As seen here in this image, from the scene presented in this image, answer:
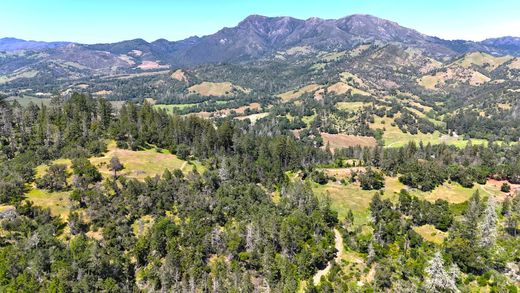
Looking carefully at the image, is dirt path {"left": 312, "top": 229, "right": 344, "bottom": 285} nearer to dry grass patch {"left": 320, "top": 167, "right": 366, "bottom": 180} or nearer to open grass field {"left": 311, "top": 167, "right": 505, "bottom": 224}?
open grass field {"left": 311, "top": 167, "right": 505, "bottom": 224}

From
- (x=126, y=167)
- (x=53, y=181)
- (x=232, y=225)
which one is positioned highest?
(x=126, y=167)

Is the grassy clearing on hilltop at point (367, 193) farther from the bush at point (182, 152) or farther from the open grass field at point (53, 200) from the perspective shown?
the open grass field at point (53, 200)

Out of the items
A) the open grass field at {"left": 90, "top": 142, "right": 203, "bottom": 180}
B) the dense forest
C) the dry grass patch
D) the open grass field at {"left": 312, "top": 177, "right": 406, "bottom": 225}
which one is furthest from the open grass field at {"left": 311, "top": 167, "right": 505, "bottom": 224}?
the open grass field at {"left": 90, "top": 142, "right": 203, "bottom": 180}

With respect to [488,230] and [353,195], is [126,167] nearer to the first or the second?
[353,195]

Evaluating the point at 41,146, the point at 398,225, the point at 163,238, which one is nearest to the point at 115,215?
the point at 163,238

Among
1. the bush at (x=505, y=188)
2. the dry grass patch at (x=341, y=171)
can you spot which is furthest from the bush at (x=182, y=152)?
the bush at (x=505, y=188)

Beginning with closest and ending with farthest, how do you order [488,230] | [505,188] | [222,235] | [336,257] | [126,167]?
1. [336,257]
2. [222,235]
3. [488,230]
4. [126,167]
5. [505,188]

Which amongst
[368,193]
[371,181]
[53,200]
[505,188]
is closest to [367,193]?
[368,193]

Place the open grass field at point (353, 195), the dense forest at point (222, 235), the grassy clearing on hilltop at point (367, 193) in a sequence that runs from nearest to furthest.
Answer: the dense forest at point (222, 235) < the open grass field at point (353, 195) < the grassy clearing on hilltop at point (367, 193)

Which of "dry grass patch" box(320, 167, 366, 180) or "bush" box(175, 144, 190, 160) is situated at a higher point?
"bush" box(175, 144, 190, 160)

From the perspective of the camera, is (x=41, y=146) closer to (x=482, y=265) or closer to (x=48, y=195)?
(x=48, y=195)

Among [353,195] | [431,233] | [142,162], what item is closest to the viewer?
[431,233]
